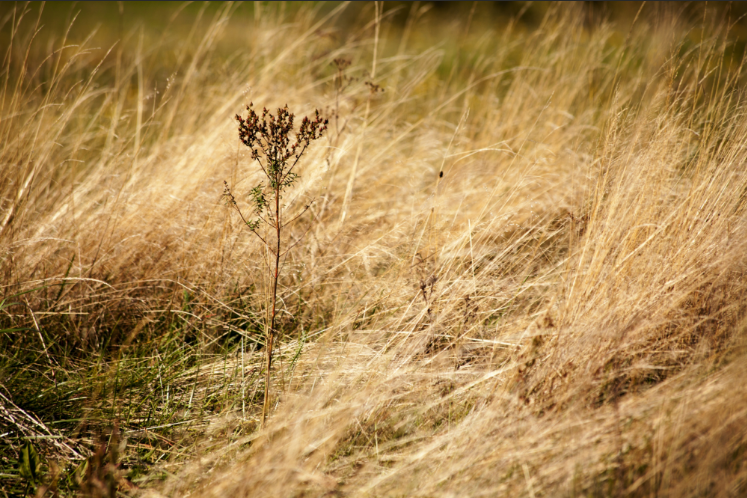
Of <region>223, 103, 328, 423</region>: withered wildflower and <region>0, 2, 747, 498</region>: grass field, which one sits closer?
<region>0, 2, 747, 498</region>: grass field

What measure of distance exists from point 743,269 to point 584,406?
→ 0.73 meters

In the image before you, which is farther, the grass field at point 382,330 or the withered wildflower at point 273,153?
the withered wildflower at point 273,153

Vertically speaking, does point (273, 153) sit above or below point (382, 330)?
above

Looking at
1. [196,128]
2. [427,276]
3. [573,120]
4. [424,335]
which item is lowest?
[424,335]

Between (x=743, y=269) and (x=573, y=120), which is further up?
(x=573, y=120)

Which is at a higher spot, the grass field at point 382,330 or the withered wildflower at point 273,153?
the withered wildflower at point 273,153

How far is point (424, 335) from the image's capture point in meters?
1.72

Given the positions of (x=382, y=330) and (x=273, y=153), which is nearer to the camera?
(x=273, y=153)

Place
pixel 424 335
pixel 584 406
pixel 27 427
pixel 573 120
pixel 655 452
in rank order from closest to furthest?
pixel 655 452 < pixel 584 406 < pixel 27 427 < pixel 424 335 < pixel 573 120

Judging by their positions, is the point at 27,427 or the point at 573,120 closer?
the point at 27,427

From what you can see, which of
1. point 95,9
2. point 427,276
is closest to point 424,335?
point 427,276

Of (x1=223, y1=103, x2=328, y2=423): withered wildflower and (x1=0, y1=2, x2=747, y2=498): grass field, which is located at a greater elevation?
(x1=223, y1=103, x2=328, y2=423): withered wildflower

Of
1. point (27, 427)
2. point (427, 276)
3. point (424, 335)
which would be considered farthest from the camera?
point (427, 276)

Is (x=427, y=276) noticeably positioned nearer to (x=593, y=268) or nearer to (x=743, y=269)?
(x=593, y=268)
